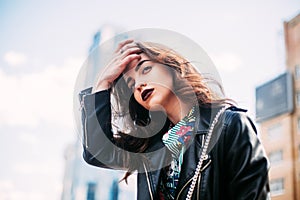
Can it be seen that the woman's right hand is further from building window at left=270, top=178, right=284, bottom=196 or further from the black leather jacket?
building window at left=270, top=178, right=284, bottom=196

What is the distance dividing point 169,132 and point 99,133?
0.43 feet

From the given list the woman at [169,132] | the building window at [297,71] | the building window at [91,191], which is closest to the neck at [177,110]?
the woman at [169,132]

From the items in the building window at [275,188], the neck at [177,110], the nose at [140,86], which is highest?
the nose at [140,86]

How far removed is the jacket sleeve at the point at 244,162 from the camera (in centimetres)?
65

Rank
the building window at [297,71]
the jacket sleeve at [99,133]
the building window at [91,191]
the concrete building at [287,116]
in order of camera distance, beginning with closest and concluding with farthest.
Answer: the jacket sleeve at [99,133], the building window at [91,191], the concrete building at [287,116], the building window at [297,71]

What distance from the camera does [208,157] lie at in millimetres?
699

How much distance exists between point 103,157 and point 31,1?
848 mm

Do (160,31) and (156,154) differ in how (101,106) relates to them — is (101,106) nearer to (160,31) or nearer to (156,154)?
(156,154)

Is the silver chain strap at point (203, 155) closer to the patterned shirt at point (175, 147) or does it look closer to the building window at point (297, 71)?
the patterned shirt at point (175, 147)

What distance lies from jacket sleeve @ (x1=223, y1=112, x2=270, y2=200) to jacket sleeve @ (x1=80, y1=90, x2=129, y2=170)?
218 mm

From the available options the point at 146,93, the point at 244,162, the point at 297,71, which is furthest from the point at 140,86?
the point at 297,71

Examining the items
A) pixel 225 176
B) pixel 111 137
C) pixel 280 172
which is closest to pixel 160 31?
pixel 111 137

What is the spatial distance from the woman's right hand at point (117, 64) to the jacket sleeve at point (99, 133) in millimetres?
25

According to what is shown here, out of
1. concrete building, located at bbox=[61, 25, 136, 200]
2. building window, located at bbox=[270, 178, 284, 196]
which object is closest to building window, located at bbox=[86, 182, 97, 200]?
concrete building, located at bbox=[61, 25, 136, 200]
